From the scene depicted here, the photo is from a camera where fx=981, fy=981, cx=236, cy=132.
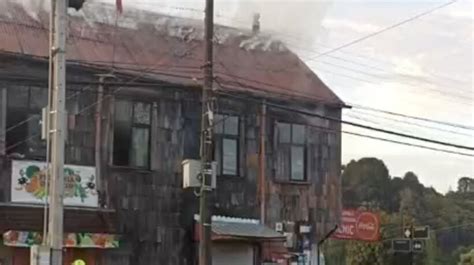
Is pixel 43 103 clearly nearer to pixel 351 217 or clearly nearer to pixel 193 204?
pixel 193 204

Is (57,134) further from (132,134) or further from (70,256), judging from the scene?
(132,134)

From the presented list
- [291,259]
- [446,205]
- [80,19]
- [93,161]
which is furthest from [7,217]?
[446,205]

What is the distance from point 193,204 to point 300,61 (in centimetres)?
666

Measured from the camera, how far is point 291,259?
96.6 feet

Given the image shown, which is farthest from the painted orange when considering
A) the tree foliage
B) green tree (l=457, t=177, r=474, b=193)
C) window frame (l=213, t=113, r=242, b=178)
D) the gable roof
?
green tree (l=457, t=177, r=474, b=193)

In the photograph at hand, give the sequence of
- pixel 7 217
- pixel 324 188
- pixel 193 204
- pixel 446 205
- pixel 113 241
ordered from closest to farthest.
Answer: pixel 7 217
pixel 113 241
pixel 193 204
pixel 324 188
pixel 446 205

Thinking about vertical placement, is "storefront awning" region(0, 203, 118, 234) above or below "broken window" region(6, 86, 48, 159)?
below

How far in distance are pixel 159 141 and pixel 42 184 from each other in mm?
3876

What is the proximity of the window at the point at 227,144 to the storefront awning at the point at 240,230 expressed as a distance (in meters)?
1.42

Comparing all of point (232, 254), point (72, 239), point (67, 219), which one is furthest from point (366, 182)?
point (67, 219)

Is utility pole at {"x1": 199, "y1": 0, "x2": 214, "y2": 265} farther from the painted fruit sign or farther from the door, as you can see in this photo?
the door

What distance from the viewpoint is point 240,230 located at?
2761 centimetres

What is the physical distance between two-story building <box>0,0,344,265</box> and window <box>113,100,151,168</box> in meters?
0.03

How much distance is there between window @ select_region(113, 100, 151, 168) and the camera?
88.3 feet
